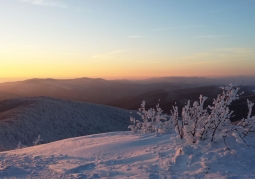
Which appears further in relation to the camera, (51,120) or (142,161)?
(51,120)

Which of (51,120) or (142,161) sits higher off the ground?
(142,161)

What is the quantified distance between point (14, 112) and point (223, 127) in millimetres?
24139

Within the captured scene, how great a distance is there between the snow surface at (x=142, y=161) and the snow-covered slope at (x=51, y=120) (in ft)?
43.7

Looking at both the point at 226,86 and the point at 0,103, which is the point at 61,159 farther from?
the point at 0,103

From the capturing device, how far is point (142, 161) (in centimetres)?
675

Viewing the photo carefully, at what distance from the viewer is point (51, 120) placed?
28.5 meters

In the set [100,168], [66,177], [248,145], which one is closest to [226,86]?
[248,145]

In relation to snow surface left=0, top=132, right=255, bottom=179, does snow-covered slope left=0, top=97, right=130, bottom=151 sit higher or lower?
lower

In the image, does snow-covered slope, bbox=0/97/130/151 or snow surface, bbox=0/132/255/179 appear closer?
snow surface, bbox=0/132/255/179

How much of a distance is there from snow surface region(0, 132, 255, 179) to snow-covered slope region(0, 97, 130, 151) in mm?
13315

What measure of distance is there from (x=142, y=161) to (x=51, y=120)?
23.2 metres

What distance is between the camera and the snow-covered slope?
2300cm

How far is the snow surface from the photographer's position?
5809mm

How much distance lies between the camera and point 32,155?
8594mm
